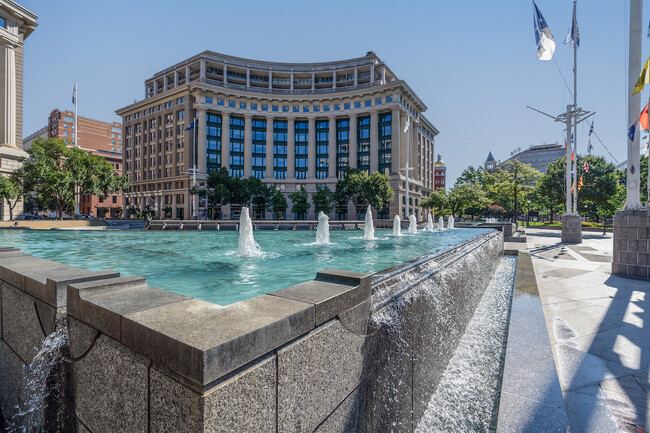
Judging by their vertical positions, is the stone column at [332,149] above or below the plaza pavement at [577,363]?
above

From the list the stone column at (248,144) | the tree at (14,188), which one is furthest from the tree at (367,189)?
the tree at (14,188)

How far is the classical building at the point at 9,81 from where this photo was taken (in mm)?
35938

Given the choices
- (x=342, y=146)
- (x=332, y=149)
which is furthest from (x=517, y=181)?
(x=342, y=146)

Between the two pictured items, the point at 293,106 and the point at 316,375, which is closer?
the point at 316,375

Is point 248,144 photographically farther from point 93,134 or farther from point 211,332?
point 93,134

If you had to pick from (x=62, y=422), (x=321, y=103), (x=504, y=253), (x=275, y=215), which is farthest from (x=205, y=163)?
(x=62, y=422)

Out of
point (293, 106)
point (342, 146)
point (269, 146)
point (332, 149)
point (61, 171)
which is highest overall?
point (293, 106)

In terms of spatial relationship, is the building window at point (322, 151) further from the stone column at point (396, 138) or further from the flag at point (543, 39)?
the flag at point (543, 39)

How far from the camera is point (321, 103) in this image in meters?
69.2

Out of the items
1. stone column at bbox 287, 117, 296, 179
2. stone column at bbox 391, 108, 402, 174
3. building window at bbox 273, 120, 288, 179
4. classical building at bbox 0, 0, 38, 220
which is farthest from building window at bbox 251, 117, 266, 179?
classical building at bbox 0, 0, 38, 220

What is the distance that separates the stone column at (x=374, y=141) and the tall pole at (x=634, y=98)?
5426cm

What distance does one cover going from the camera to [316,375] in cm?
228

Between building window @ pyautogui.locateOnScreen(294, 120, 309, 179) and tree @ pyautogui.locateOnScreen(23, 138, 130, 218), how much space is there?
128 feet

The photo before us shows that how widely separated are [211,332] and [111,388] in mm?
1116
